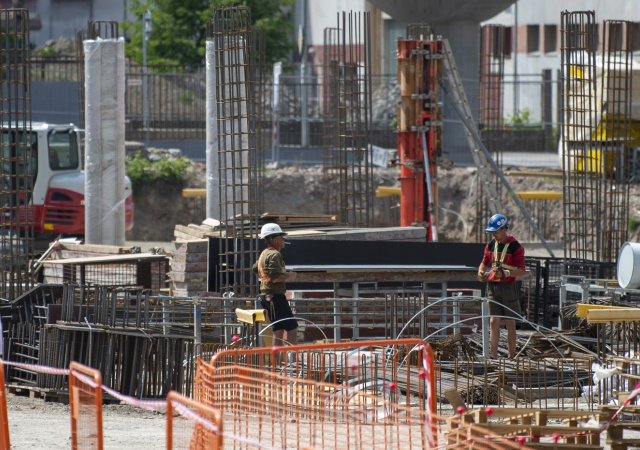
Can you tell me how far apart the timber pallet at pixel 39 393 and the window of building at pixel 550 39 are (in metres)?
33.3

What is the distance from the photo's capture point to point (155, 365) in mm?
12148

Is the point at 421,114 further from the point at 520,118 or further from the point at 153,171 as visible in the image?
the point at 520,118

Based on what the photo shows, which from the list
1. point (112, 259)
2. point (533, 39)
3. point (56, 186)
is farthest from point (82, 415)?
point (533, 39)

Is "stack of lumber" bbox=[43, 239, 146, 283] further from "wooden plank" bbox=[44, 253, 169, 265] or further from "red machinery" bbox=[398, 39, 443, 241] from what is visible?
"red machinery" bbox=[398, 39, 443, 241]

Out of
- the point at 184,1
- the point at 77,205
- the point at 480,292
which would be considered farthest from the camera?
the point at 184,1

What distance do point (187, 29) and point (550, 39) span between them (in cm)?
1252

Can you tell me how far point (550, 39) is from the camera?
145ft

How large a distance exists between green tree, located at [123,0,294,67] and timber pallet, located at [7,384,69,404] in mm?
27721

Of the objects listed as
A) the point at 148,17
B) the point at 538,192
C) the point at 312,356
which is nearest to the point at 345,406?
the point at 312,356

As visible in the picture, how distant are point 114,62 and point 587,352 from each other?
949 cm

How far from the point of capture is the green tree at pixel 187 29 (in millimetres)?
40438

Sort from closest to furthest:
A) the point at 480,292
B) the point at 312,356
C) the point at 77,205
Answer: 1. the point at 312,356
2. the point at 480,292
3. the point at 77,205

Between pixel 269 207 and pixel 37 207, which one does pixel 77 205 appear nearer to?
pixel 37 207

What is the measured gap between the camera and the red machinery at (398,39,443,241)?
19.7 m
